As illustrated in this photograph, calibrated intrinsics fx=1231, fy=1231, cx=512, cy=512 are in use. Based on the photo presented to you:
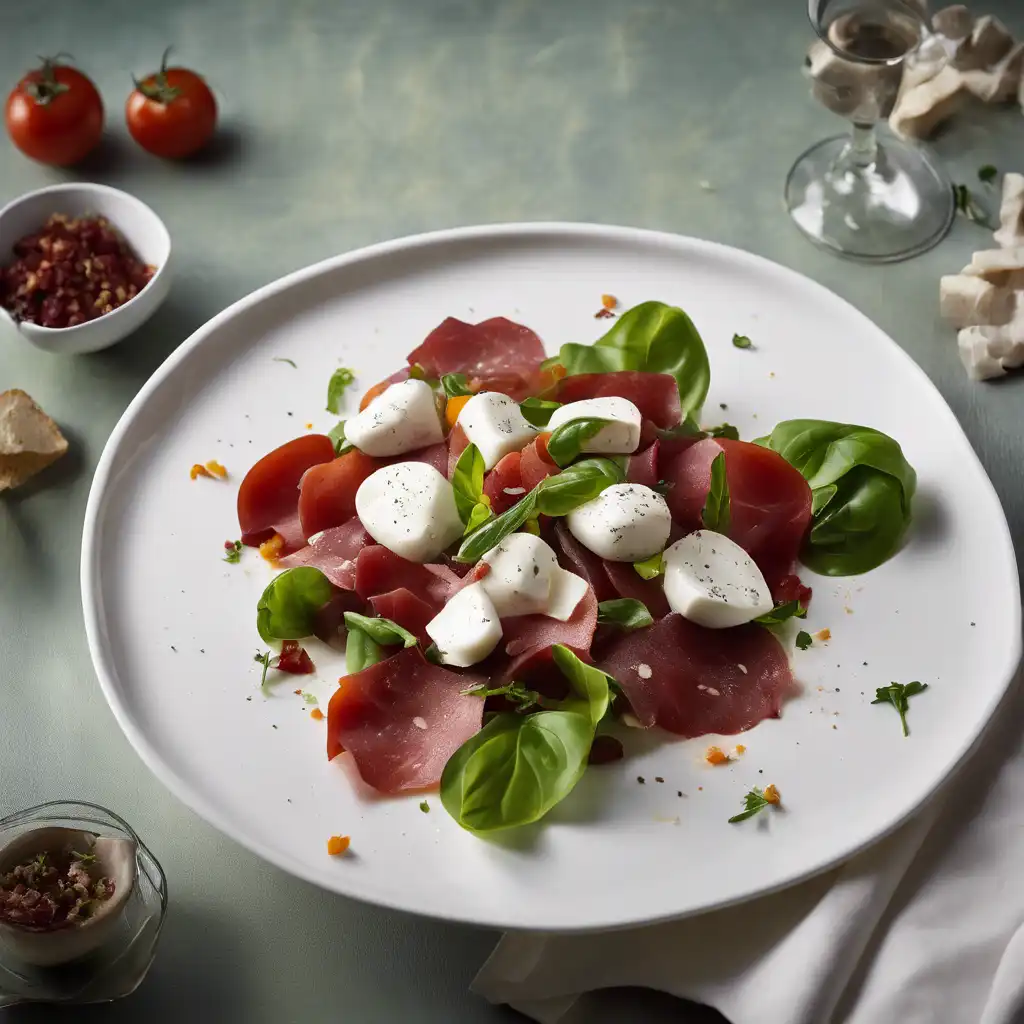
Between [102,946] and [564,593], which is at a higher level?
[564,593]

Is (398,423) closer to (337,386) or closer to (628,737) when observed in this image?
(337,386)

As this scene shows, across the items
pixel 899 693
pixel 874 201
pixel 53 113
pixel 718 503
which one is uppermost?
pixel 53 113

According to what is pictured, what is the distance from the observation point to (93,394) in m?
2.95

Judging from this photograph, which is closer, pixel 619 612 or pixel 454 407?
pixel 619 612

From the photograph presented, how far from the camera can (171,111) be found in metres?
3.33

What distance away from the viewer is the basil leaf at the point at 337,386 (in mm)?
2590

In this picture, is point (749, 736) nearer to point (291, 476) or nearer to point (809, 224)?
point (291, 476)

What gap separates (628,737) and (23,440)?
1523 mm

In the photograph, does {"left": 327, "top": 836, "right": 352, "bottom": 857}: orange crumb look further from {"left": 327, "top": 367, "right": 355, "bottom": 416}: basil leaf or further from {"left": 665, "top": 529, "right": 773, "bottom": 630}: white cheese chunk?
{"left": 327, "top": 367, "right": 355, "bottom": 416}: basil leaf

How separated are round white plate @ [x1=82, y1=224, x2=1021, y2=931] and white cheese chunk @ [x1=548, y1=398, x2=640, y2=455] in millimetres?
348

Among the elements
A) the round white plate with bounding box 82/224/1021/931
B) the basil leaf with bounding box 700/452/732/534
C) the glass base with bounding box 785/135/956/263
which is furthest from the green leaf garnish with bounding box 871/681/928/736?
the glass base with bounding box 785/135/956/263

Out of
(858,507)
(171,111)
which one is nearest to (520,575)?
(858,507)

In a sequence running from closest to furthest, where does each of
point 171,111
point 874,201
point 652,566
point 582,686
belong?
point 582,686, point 652,566, point 874,201, point 171,111

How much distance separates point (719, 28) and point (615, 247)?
129 centimetres
